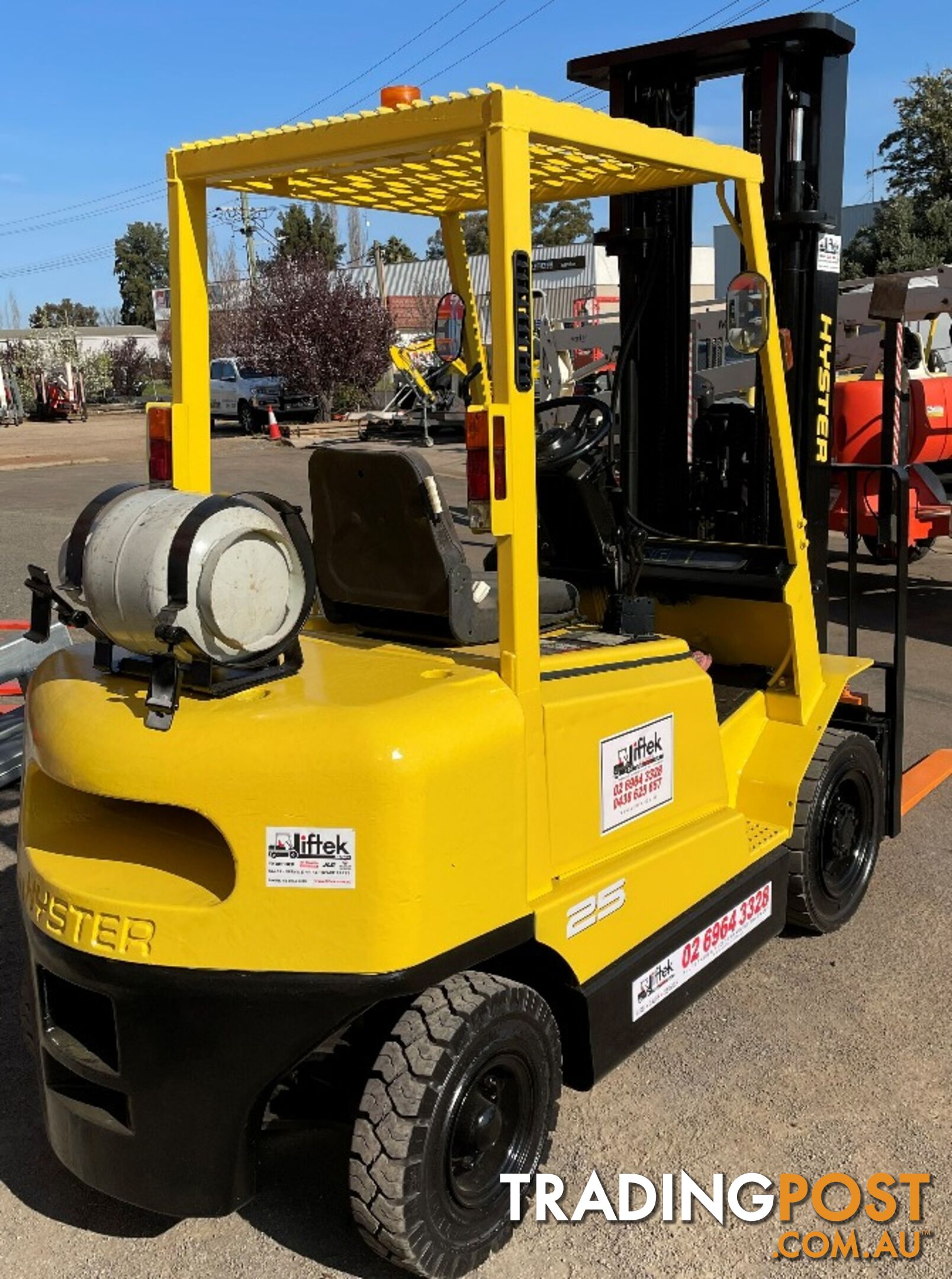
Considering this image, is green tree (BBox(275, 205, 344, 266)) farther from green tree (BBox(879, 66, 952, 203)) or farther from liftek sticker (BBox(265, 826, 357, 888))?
liftek sticker (BBox(265, 826, 357, 888))

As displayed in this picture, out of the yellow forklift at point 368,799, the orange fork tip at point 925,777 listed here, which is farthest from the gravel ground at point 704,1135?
the orange fork tip at point 925,777

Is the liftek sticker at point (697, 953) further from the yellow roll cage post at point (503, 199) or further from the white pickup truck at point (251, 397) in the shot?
the white pickup truck at point (251, 397)

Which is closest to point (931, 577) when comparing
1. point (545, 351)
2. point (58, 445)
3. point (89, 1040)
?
point (545, 351)

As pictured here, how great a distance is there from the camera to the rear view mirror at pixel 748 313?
11.3 feet

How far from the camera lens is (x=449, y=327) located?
5.04 meters

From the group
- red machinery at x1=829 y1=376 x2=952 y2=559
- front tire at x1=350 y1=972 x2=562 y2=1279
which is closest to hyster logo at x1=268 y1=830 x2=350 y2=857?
front tire at x1=350 y1=972 x2=562 y2=1279

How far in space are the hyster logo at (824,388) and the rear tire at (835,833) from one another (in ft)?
3.43

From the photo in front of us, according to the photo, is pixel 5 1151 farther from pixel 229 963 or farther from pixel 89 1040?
pixel 229 963

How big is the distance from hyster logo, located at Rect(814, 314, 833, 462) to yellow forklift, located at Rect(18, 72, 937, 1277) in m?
0.94

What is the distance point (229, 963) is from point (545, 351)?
13.1m

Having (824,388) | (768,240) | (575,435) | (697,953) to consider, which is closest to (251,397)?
(768,240)

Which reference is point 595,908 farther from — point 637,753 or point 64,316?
point 64,316

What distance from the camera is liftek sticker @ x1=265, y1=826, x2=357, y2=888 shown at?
8.07ft

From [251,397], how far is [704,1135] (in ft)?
101
